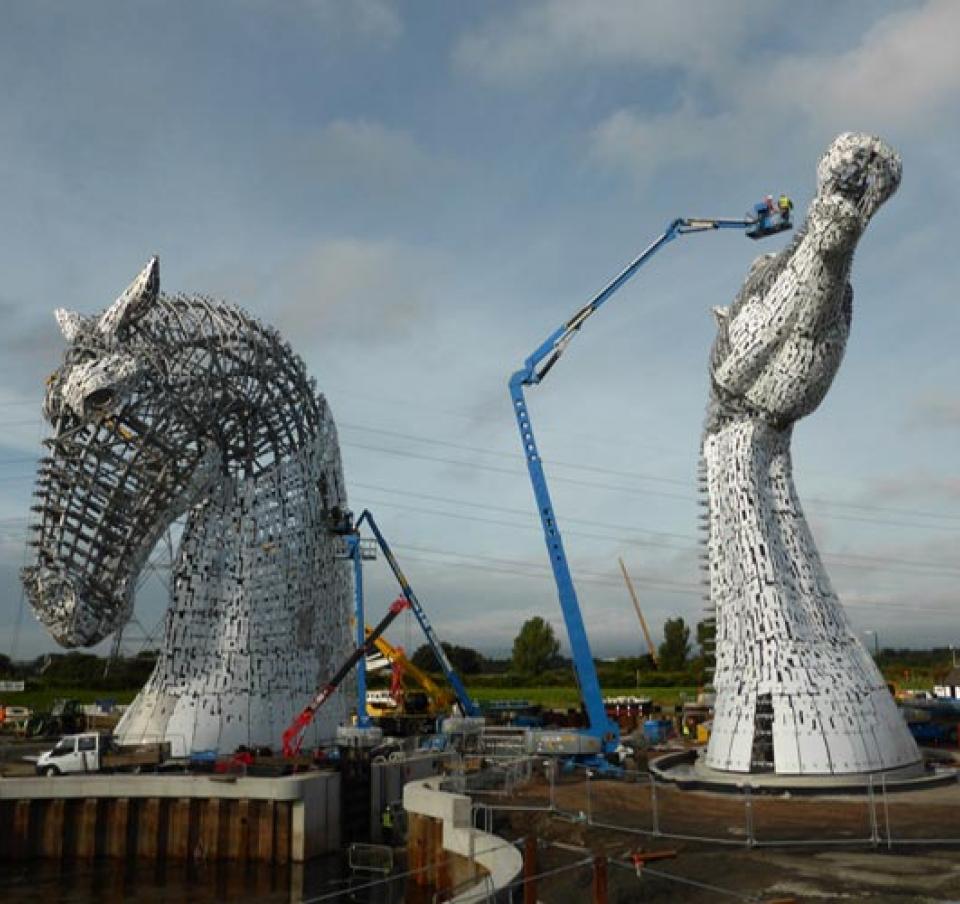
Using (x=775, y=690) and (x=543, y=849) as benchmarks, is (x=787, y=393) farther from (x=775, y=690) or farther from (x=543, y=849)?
(x=543, y=849)

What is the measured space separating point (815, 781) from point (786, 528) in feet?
15.7

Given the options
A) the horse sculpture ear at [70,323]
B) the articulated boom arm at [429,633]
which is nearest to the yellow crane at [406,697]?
the articulated boom arm at [429,633]

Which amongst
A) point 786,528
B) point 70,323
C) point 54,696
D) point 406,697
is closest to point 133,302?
point 70,323

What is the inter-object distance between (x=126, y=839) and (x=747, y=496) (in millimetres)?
14665

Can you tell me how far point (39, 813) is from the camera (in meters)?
20.8

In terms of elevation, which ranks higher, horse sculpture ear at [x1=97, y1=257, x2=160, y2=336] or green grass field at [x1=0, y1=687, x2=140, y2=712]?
horse sculpture ear at [x1=97, y1=257, x2=160, y2=336]

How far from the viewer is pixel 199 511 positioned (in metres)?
25.0

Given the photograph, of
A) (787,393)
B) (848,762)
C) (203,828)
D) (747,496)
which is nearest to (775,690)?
(848,762)

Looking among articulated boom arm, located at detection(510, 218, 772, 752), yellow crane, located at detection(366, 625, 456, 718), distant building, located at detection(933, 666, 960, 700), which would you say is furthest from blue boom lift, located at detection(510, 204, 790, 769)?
distant building, located at detection(933, 666, 960, 700)

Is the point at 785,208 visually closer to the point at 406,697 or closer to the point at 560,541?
the point at 560,541

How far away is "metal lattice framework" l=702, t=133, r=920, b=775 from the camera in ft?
55.4

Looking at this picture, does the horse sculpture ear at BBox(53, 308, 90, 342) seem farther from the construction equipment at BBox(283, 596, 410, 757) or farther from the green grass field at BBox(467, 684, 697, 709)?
the green grass field at BBox(467, 684, 697, 709)

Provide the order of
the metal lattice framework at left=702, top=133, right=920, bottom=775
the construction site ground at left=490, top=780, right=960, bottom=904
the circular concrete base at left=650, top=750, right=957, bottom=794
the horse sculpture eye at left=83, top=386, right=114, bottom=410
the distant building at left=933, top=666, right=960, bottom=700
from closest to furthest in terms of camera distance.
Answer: the construction site ground at left=490, top=780, right=960, bottom=904 → the circular concrete base at left=650, top=750, right=957, bottom=794 → the metal lattice framework at left=702, top=133, right=920, bottom=775 → the horse sculpture eye at left=83, top=386, right=114, bottom=410 → the distant building at left=933, top=666, right=960, bottom=700

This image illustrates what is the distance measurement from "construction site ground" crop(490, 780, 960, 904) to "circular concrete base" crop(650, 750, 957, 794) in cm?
26
